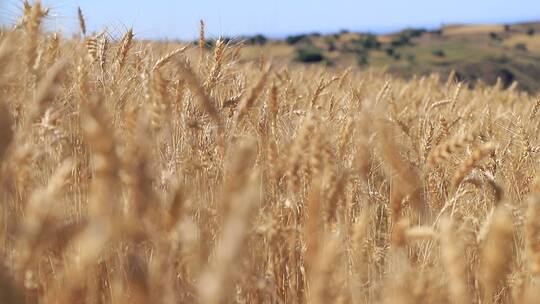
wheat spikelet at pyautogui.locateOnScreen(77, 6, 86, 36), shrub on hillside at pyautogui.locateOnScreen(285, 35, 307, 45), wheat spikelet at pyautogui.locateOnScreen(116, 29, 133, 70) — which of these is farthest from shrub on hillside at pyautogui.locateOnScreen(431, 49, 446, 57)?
wheat spikelet at pyautogui.locateOnScreen(116, 29, 133, 70)

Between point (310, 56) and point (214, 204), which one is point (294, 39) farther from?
point (214, 204)

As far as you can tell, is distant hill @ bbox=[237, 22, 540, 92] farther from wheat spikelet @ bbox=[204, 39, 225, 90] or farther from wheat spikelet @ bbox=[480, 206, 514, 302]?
wheat spikelet @ bbox=[480, 206, 514, 302]

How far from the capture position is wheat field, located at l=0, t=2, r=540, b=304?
86cm

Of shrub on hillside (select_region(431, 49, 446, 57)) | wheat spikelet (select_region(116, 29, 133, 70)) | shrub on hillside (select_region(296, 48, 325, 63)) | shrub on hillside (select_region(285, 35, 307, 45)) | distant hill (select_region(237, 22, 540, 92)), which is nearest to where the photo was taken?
wheat spikelet (select_region(116, 29, 133, 70))

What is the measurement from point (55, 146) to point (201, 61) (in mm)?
828

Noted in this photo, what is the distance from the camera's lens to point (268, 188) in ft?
6.92

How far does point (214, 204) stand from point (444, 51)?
46972 mm

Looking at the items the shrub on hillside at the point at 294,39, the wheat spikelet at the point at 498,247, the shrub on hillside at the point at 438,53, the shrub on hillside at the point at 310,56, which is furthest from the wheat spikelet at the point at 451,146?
the shrub on hillside at the point at 294,39

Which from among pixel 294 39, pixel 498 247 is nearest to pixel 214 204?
pixel 498 247

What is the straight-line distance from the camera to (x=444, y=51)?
4653cm

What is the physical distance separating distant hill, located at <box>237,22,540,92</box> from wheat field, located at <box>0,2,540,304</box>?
31841mm

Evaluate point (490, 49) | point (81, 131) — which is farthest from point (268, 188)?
point (490, 49)

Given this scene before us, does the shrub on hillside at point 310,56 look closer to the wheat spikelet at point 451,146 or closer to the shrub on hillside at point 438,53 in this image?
the shrub on hillside at point 438,53

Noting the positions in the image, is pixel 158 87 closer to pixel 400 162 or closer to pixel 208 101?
pixel 208 101
